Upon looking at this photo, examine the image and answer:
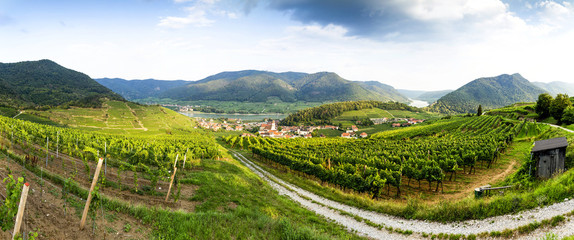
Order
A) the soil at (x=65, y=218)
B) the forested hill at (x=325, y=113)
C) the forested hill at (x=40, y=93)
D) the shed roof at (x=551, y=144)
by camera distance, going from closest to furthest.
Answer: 1. the soil at (x=65, y=218)
2. the shed roof at (x=551, y=144)
3. the forested hill at (x=40, y=93)
4. the forested hill at (x=325, y=113)

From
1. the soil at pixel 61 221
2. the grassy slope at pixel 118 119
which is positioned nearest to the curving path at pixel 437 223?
the soil at pixel 61 221

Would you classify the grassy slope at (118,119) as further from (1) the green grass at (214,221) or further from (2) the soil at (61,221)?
(2) the soil at (61,221)

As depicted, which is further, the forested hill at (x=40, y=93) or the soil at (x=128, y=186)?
the forested hill at (x=40, y=93)

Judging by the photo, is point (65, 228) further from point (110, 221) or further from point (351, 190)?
point (351, 190)

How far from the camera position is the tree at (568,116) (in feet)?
130

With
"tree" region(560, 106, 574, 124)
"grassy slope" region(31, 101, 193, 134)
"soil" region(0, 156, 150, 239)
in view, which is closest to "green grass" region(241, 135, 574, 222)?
"soil" region(0, 156, 150, 239)

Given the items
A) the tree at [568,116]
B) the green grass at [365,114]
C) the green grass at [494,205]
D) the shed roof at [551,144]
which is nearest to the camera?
→ the green grass at [494,205]

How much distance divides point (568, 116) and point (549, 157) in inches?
1706

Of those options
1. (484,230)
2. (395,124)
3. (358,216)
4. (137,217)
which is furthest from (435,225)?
(395,124)

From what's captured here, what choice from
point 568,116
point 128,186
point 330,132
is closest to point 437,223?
point 128,186

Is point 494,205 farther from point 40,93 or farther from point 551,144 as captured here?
point 40,93

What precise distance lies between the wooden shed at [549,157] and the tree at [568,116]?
41.1 metres

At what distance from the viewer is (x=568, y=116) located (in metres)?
40.3

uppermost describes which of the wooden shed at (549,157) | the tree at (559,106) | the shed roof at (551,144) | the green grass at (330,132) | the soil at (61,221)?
the tree at (559,106)
